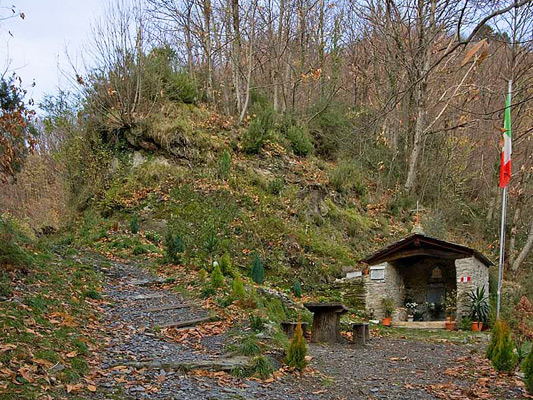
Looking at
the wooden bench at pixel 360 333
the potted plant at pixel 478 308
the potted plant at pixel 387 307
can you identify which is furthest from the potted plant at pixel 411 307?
the wooden bench at pixel 360 333

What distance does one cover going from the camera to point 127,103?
1585cm

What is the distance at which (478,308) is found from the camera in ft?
40.1

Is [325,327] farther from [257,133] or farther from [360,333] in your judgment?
[257,133]

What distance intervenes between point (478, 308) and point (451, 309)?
0.86 m

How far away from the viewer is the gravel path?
15.9 feet

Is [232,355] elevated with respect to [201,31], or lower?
lower

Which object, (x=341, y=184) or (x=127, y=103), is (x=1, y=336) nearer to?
(x=127, y=103)

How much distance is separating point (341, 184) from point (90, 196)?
27.2 feet

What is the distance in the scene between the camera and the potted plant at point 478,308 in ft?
39.5

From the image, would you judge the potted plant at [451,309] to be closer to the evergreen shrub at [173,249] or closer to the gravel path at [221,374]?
the gravel path at [221,374]

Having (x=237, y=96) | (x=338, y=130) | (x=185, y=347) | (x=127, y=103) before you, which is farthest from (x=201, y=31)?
(x=185, y=347)

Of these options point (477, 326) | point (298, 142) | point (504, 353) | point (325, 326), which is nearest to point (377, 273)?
point (477, 326)

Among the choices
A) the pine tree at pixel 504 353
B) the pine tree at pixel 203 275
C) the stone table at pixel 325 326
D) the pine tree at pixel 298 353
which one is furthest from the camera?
the pine tree at pixel 203 275

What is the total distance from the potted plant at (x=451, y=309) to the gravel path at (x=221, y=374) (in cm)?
285
